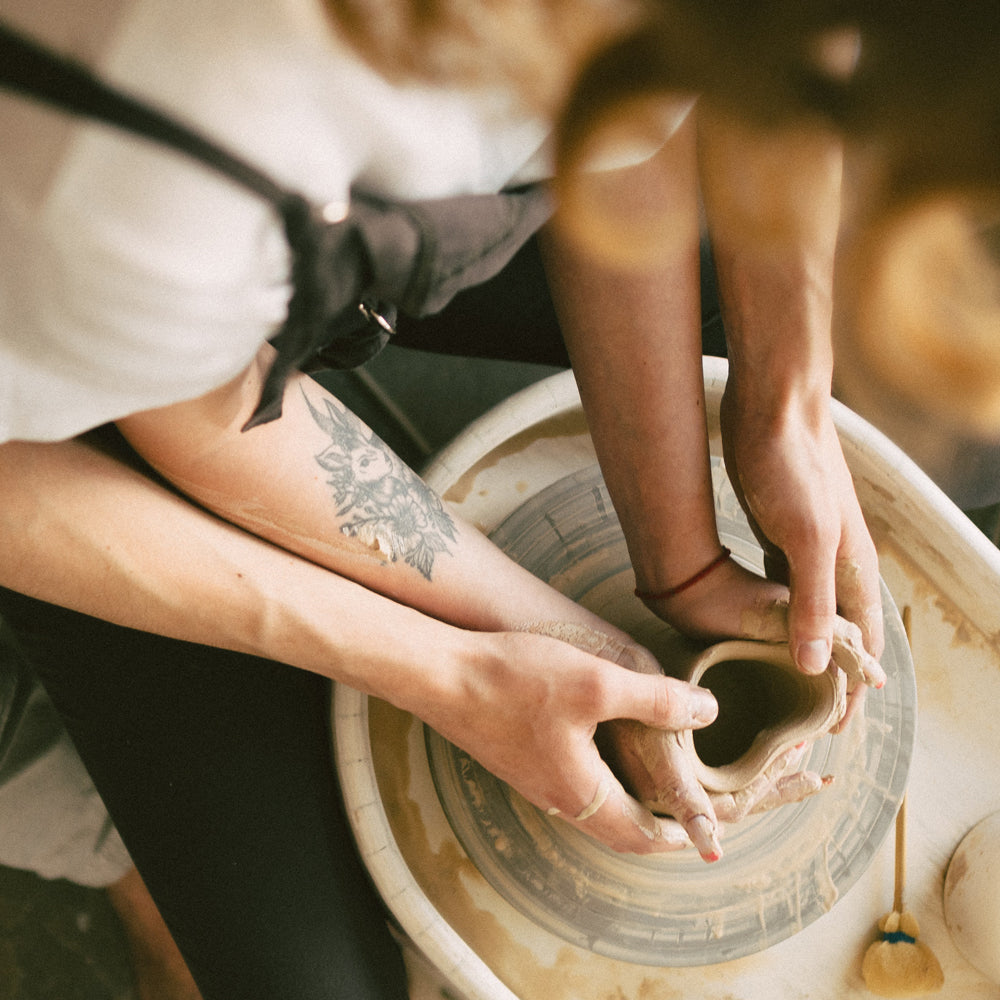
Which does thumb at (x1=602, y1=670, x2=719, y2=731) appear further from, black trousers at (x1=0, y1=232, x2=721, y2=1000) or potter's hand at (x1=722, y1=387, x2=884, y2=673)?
black trousers at (x1=0, y1=232, x2=721, y2=1000)

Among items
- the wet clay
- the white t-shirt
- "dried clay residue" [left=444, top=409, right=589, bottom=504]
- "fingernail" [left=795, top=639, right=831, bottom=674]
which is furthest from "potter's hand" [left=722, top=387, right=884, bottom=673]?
the white t-shirt

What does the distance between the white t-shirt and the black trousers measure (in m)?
0.53

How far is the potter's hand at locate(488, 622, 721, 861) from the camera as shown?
2.16ft

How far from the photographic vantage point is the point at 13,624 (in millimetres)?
778

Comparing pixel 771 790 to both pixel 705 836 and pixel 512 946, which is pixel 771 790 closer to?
pixel 705 836

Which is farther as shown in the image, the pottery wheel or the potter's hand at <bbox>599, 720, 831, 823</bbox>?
the pottery wheel

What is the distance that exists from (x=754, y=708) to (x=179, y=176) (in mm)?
776

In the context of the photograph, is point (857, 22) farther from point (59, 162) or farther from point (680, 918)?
point (680, 918)

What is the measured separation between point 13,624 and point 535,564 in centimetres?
56

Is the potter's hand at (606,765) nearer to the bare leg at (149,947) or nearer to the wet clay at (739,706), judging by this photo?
the wet clay at (739,706)

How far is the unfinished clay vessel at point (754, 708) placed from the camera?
27.6 inches

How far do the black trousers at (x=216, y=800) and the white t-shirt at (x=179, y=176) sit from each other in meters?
0.53

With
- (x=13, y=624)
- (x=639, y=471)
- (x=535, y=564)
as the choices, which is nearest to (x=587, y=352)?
(x=639, y=471)

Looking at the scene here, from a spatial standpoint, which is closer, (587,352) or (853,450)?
(587,352)
